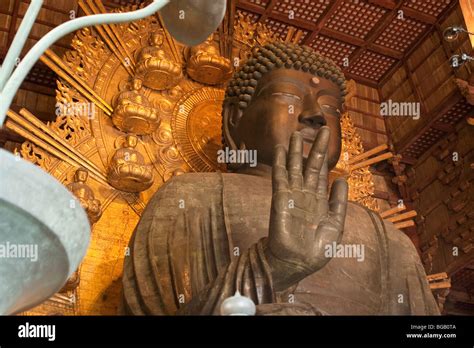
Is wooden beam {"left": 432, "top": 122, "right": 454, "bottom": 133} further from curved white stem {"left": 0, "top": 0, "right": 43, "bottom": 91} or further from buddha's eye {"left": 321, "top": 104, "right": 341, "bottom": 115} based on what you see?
curved white stem {"left": 0, "top": 0, "right": 43, "bottom": 91}

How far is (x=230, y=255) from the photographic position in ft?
11.0

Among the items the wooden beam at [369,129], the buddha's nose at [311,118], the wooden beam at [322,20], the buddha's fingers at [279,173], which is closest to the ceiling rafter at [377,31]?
the wooden beam at [322,20]

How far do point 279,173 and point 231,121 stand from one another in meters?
1.44

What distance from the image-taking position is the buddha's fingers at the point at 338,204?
9.41ft

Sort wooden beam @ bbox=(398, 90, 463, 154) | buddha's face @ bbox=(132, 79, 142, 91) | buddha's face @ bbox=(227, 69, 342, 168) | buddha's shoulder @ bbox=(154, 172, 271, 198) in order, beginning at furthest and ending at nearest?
wooden beam @ bbox=(398, 90, 463, 154), buddha's face @ bbox=(132, 79, 142, 91), buddha's face @ bbox=(227, 69, 342, 168), buddha's shoulder @ bbox=(154, 172, 271, 198)

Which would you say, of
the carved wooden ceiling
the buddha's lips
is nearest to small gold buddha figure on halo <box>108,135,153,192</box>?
the buddha's lips

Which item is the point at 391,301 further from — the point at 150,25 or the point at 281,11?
the point at 281,11

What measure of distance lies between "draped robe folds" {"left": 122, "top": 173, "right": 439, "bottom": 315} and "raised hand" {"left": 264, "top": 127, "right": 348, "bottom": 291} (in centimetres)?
17

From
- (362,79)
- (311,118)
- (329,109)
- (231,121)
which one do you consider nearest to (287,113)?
(311,118)

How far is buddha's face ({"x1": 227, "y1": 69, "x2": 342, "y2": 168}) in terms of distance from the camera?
3.92 meters

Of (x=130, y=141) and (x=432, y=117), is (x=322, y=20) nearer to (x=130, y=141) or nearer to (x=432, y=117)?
(x=432, y=117)

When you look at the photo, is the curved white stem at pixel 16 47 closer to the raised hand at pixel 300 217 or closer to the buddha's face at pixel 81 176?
the raised hand at pixel 300 217
